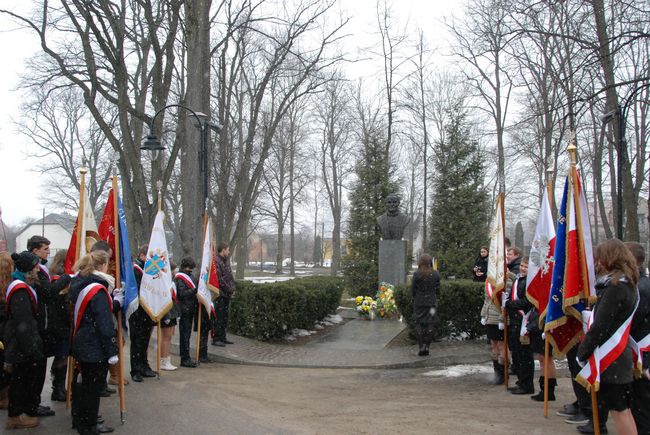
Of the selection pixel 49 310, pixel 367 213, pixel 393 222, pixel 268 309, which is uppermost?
pixel 367 213

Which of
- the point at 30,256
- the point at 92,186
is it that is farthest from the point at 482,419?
the point at 92,186

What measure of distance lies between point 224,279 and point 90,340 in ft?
19.4

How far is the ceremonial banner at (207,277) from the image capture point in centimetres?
1035

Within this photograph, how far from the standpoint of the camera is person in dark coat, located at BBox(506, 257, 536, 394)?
7.68 m

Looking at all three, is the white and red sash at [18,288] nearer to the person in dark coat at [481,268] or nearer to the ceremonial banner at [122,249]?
the ceremonial banner at [122,249]

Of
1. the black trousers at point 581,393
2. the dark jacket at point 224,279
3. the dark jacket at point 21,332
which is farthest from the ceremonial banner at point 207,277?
the black trousers at point 581,393

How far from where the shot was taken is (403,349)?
11336 mm

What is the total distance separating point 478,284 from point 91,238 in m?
7.70

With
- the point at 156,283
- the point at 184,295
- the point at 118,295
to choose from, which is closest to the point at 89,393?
the point at 118,295

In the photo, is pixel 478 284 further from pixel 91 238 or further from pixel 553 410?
pixel 91 238

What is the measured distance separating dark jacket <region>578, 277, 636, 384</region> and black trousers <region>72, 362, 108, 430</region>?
450 cm

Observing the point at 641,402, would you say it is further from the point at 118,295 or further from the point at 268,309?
the point at 268,309

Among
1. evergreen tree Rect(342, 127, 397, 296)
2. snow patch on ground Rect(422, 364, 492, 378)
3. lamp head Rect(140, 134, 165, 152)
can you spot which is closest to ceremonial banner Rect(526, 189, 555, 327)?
snow patch on ground Rect(422, 364, 492, 378)

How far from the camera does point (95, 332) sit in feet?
18.1
